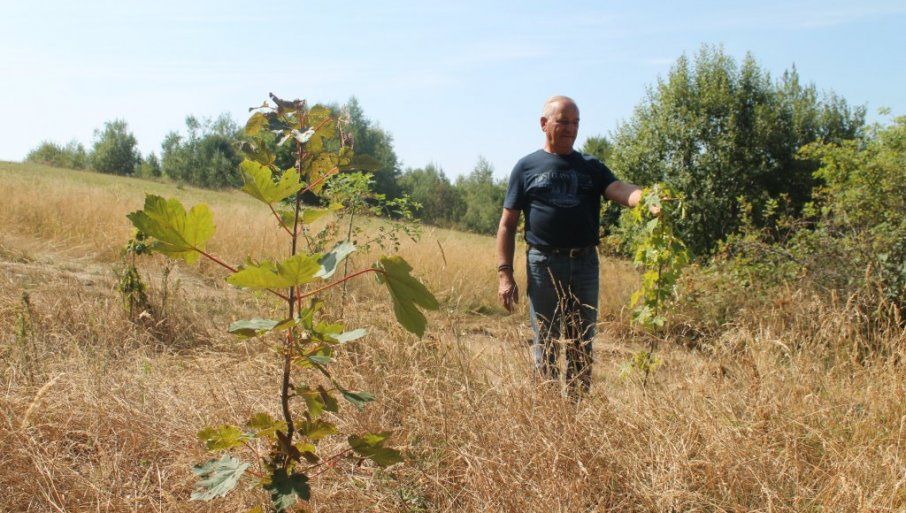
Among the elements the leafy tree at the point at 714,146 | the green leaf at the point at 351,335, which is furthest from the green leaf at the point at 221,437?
the leafy tree at the point at 714,146

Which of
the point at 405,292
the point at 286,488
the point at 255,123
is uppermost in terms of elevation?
the point at 255,123

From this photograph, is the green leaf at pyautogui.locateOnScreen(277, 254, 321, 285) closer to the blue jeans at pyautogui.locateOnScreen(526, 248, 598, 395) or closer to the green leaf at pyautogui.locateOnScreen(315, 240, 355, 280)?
the green leaf at pyautogui.locateOnScreen(315, 240, 355, 280)

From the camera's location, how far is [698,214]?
13.1 meters

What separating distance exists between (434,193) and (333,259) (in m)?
51.5

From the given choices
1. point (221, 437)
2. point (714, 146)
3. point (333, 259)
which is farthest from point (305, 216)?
point (714, 146)

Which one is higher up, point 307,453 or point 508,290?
point 508,290

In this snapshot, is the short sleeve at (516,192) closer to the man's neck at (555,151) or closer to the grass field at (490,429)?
the man's neck at (555,151)

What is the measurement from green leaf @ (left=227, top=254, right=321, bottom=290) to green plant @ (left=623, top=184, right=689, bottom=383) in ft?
6.87

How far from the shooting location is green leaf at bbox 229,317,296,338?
1.40 meters

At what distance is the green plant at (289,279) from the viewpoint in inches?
53.8

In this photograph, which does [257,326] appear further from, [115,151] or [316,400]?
[115,151]

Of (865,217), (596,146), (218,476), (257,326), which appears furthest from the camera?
(596,146)

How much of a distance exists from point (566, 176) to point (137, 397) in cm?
216

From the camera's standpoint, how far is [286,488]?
156 centimetres
